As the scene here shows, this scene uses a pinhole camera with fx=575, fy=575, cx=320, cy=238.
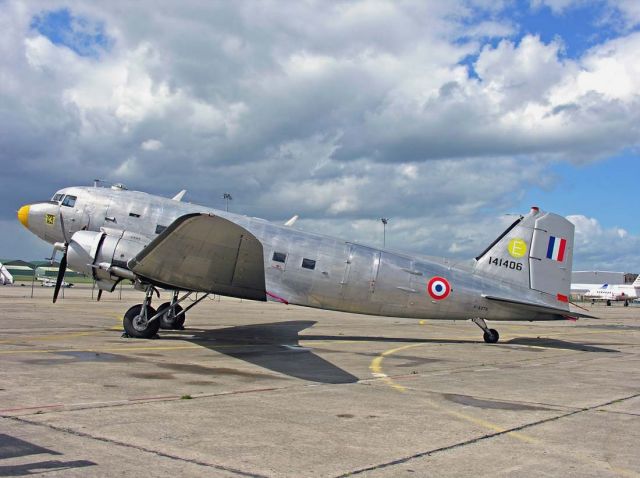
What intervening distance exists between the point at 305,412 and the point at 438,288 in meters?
12.2

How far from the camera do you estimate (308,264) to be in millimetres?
19375

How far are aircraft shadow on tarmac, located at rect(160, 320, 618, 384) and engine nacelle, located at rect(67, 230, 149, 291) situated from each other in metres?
3.13

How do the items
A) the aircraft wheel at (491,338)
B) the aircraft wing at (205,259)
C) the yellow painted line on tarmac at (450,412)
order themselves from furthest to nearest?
the aircraft wheel at (491,338), the aircraft wing at (205,259), the yellow painted line on tarmac at (450,412)

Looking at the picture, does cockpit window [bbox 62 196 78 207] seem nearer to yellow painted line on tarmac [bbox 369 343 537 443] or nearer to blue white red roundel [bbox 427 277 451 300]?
yellow painted line on tarmac [bbox 369 343 537 443]

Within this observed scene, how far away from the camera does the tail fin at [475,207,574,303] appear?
20.5 meters

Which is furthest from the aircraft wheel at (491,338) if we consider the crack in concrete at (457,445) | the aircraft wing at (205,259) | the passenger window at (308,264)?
the crack in concrete at (457,445)

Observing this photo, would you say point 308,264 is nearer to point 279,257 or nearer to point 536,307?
point 279,257

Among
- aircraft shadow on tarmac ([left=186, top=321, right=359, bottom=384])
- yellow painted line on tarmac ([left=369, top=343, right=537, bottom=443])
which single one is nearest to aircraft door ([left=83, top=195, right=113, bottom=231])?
aircraft shadow on tarmac ([left=186, top=321, right=359, bottom=384])

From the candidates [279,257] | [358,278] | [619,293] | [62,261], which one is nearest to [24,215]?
[62,261]

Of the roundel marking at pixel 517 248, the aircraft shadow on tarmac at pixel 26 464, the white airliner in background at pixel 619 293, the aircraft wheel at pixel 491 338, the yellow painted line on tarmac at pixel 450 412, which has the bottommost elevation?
the aircraft shadow on tarmac at pixel 26 464

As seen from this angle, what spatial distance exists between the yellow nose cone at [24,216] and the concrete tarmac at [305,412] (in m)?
5.26

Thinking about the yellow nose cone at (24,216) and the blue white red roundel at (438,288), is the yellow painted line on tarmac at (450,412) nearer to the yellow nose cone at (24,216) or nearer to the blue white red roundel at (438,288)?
the blue white red roundel at (438,288)

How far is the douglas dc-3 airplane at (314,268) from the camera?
59.8 feet

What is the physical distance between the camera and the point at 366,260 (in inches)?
773
